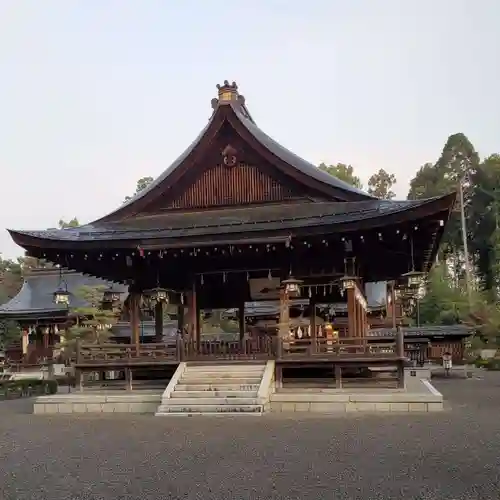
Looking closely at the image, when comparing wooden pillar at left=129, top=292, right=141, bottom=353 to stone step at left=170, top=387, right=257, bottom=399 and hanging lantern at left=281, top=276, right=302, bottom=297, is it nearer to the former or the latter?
stone step at left=170, top=387, right=257, bottom=399

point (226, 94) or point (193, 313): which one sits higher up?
point (226, 94)

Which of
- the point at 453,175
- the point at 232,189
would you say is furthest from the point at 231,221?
the point at 453,175

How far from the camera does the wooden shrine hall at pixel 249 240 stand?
16438mm

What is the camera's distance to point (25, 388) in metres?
25.2

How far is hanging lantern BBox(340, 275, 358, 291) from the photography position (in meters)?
16.6

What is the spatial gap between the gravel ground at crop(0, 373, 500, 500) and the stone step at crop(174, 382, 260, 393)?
1484 mm

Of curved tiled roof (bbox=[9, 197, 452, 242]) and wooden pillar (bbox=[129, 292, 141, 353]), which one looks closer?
curved tiled roof (bbox=[9, 197, 452, 242])

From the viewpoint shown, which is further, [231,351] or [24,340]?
[24,340]

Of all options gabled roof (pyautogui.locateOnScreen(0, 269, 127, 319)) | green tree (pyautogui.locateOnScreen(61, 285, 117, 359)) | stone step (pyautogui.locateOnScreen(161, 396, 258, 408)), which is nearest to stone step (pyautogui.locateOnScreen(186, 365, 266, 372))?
stone step (pyautogui.locateOnScreen(161, 396, 258, 408))

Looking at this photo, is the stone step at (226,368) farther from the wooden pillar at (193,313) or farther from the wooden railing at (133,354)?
the wooden pillar at (193,313)

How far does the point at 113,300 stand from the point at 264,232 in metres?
8.90

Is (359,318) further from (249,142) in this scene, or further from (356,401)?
(249,142)

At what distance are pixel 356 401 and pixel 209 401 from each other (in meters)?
3.51

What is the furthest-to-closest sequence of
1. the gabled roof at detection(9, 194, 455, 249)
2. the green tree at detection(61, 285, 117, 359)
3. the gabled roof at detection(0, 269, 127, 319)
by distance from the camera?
1. the gabled roof at detection(0, 269, 127, 319)
2. the green tree at detection(61, 285, 117, 359)
3. the gabled roof at detection(9, 194, 455, 249)
